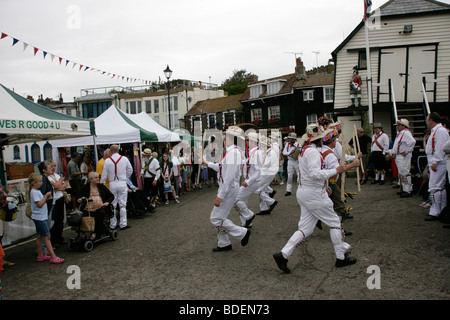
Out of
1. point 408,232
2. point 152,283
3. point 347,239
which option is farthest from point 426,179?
point 152,283

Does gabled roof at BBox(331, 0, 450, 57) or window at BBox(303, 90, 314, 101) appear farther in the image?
window at BBox(303, 90, 314, 101)

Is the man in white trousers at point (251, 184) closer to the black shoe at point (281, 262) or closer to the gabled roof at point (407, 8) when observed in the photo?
the black shoe at point (281, 262)

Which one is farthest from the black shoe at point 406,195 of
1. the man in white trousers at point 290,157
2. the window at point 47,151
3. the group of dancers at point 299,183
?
the window at point 47,151

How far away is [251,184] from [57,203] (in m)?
4.03

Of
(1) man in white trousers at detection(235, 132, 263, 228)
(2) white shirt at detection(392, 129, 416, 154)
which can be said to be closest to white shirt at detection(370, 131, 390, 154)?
(2) white shirt at detection(392, 129, 416, 154)

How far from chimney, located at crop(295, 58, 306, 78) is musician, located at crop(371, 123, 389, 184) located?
95.4ft

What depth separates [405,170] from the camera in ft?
30.0

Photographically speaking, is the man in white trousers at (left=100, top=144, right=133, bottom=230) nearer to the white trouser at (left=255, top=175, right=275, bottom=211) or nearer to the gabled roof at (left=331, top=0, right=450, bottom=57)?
the white trouser at (left=255, top=175, right=275, bottom=211)

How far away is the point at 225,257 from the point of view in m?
5.62

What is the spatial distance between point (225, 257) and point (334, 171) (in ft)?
7.74

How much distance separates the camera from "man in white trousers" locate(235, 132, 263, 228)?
274 inches

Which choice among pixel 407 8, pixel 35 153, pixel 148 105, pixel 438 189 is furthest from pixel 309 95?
pixel 438 189

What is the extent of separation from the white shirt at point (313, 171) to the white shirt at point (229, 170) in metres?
1.32

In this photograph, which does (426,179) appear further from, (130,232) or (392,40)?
(392,40)
